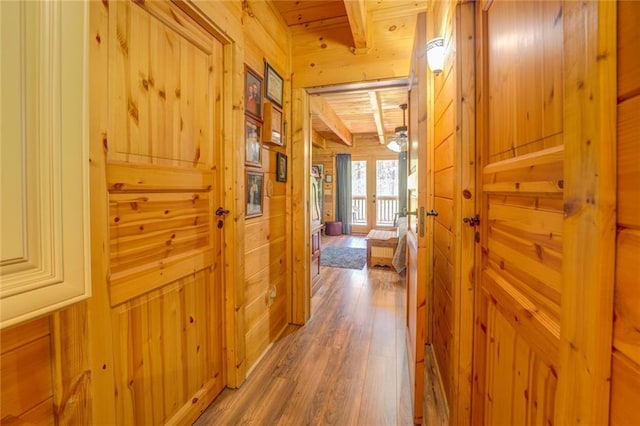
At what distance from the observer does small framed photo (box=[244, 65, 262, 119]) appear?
1.75 m

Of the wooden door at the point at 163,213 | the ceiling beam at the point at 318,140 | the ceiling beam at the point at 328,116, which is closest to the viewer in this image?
the wooden door at the point at 163,213

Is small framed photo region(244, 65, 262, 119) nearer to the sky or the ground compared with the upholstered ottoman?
nearer to the sky

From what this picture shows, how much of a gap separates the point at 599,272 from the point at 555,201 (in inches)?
10.1

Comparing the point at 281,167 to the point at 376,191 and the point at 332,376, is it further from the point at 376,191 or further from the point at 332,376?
the point at 376,191

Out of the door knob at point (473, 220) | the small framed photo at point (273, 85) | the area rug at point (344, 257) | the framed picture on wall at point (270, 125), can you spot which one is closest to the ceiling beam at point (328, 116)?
the small framed photo at point (273, 85)

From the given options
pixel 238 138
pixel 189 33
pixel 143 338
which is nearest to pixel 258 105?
pixel 238 138

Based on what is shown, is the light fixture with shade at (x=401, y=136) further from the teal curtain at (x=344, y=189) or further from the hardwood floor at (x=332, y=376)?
the hardwood floor at (x=332, y=376)

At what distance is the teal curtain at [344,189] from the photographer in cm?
761

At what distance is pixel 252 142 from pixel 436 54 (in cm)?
120

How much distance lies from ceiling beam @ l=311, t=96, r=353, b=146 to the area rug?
2.31 m

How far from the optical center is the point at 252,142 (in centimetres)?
185

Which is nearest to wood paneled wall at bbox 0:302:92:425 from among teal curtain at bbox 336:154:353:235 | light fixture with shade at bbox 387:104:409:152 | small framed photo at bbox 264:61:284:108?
small framed photo at bbox 264:61:284:108

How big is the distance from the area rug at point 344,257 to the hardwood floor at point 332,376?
1.55 m

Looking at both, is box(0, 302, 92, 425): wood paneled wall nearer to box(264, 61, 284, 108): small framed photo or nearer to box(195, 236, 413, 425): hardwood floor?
box(195, 236, 413, 425): hardwood floor
